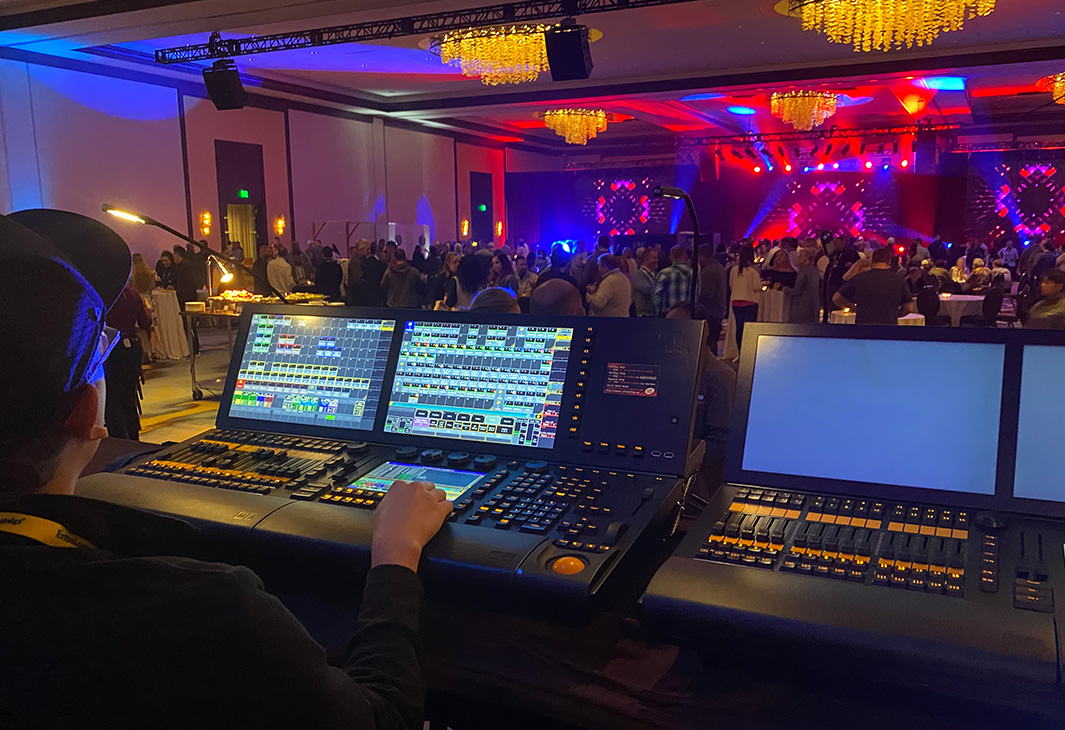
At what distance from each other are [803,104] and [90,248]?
1082cm

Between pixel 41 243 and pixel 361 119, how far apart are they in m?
13.8

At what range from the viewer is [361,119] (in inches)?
534

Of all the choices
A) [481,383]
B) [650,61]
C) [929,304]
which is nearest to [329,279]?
[650,61]

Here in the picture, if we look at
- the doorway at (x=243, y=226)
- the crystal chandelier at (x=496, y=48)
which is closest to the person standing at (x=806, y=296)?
the crystal chandelier at (x=496, y=48)

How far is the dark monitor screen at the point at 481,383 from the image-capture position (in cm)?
142

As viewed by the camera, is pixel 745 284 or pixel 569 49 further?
pixel 745 284

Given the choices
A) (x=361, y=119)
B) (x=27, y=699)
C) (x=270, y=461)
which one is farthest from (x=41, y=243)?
(x=361, y=119)

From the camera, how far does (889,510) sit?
44.1 inches

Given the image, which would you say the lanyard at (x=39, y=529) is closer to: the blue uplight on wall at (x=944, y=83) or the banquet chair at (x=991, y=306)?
the banquet chair at (x=991, y=306)

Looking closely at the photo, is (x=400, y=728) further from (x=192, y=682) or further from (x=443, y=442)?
(x=443, y=442)

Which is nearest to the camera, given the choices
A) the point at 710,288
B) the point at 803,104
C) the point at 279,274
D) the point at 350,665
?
the point at 350,665

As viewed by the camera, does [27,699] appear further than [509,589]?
No

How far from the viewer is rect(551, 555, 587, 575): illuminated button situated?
1.00 metres

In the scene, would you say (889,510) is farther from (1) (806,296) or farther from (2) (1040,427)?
(1) (806,296)
